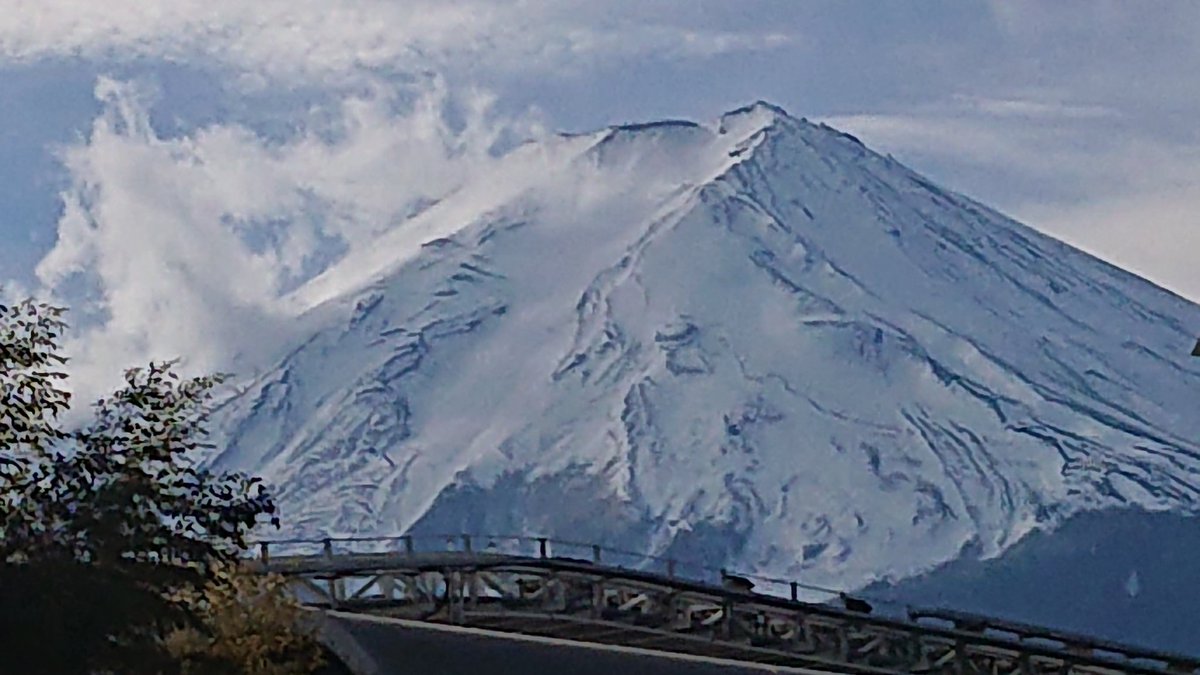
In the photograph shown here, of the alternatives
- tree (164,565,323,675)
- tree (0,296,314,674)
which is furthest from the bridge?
tree (0,296,314,674)

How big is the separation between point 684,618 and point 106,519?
26500mm

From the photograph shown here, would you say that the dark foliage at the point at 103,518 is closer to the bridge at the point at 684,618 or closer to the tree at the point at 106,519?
the tree at the point at 106,519

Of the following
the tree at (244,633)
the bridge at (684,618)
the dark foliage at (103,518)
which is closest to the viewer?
the dark foliage at (103,518)

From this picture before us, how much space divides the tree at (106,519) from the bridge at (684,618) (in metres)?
18.0

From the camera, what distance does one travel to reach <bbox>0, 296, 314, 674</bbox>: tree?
60.3 ft

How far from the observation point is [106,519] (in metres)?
19.2

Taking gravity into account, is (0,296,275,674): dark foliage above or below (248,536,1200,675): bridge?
below

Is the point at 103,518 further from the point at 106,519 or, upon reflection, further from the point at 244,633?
the point at 244,633

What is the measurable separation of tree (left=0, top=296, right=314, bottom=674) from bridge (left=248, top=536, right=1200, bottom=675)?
1800cm

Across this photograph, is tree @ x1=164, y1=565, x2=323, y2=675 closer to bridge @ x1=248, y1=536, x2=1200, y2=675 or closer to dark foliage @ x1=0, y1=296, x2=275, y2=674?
dark foliage @ x1=0, y1=296, x2=275, y2=674

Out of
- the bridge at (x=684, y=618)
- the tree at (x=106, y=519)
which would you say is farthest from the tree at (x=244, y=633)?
the bridge at (x=684, y=618)

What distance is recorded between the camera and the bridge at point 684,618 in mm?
41250

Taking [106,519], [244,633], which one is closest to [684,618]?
[244,633]

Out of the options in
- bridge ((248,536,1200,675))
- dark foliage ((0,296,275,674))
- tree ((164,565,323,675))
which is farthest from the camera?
bridge ((248,536,1200,675))
